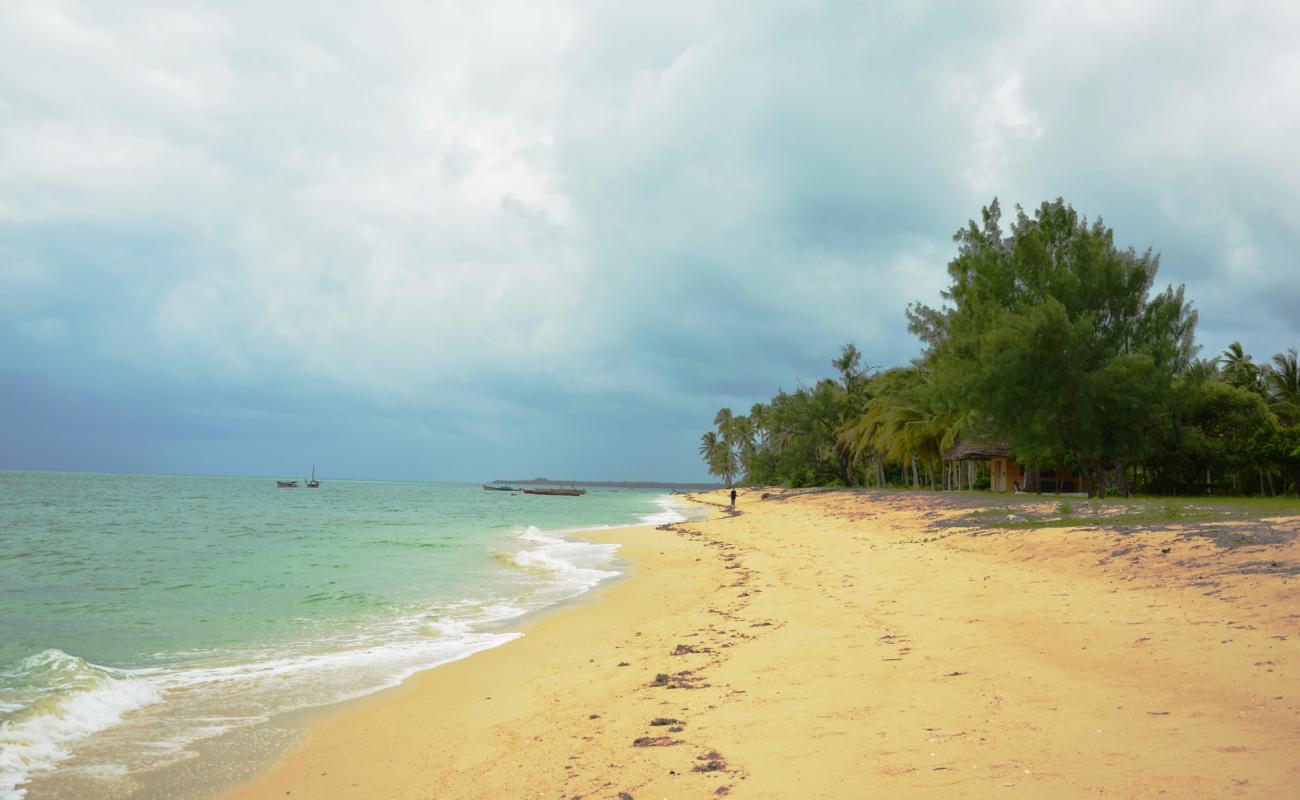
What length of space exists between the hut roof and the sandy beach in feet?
101

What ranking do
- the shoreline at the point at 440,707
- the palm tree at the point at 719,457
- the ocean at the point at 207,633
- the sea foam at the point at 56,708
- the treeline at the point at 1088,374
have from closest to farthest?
the shoreline at the point at 440,707, the sea foam at the point at 56,708, the ocean at the point at 207,633, the treeline at the point at 1088,374, the palm tree at the point at 719,457

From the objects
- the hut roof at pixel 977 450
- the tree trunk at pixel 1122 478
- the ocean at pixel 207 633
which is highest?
the hut roof at pixel 977 450

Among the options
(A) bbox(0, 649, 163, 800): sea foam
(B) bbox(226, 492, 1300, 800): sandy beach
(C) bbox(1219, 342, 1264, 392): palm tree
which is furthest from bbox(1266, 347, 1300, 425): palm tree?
(A) bbox(0, 649, 163, 800): sea foam

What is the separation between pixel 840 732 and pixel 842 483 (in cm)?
7590

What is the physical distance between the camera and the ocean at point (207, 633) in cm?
696

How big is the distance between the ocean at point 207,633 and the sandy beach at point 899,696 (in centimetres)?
117

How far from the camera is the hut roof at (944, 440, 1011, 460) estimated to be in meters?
42.8

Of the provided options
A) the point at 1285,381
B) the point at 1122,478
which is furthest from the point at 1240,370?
the point at 1122,478

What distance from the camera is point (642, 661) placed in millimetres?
9242

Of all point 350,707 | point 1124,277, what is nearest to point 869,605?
point 350,707

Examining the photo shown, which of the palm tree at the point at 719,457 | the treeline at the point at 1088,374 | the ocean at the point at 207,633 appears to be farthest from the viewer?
the palm tree at the point at 719,457

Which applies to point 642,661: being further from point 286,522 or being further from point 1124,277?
point 286,522

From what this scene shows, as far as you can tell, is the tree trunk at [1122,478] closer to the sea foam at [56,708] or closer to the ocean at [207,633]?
the ocean at [207,633]

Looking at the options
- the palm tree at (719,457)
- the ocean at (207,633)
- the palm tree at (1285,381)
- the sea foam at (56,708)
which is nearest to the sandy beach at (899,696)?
the ocean at (207,633)
